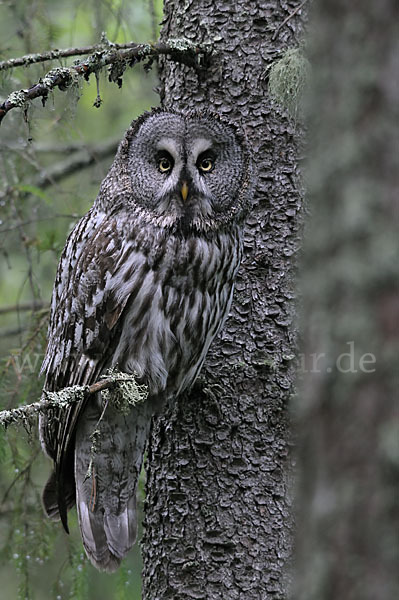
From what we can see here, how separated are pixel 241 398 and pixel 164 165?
1.06 m

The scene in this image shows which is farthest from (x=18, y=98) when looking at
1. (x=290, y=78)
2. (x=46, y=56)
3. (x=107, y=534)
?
(x=107, y=534)

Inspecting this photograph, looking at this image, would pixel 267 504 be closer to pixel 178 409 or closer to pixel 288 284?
pixel 178 409

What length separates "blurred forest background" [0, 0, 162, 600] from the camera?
3.75 meters

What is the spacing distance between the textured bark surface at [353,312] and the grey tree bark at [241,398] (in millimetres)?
1973

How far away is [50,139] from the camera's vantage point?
669 cm

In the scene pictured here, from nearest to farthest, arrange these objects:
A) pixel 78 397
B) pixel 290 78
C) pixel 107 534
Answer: pixel 78 397 < pixel 290 78 < pixel 107 534

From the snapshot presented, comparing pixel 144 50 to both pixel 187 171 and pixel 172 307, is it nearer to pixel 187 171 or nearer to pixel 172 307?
pixel 187 171

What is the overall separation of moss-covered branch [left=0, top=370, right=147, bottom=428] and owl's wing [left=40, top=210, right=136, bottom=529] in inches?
13.8


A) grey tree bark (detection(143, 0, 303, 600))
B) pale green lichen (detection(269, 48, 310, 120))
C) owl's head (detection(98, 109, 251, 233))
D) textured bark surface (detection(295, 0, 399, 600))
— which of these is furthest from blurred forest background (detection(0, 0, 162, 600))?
textured bark surface (detection(295, 0, 399, 600))

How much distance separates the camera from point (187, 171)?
10.7 feet

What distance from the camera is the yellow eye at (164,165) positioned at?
131 inches

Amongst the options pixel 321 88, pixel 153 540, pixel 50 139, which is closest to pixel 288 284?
pixel 153 540

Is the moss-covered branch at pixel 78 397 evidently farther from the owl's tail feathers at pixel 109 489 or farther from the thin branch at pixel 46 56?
the thin branch at pixel 46 56

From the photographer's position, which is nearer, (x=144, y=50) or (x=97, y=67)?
(x=97, y=67)
